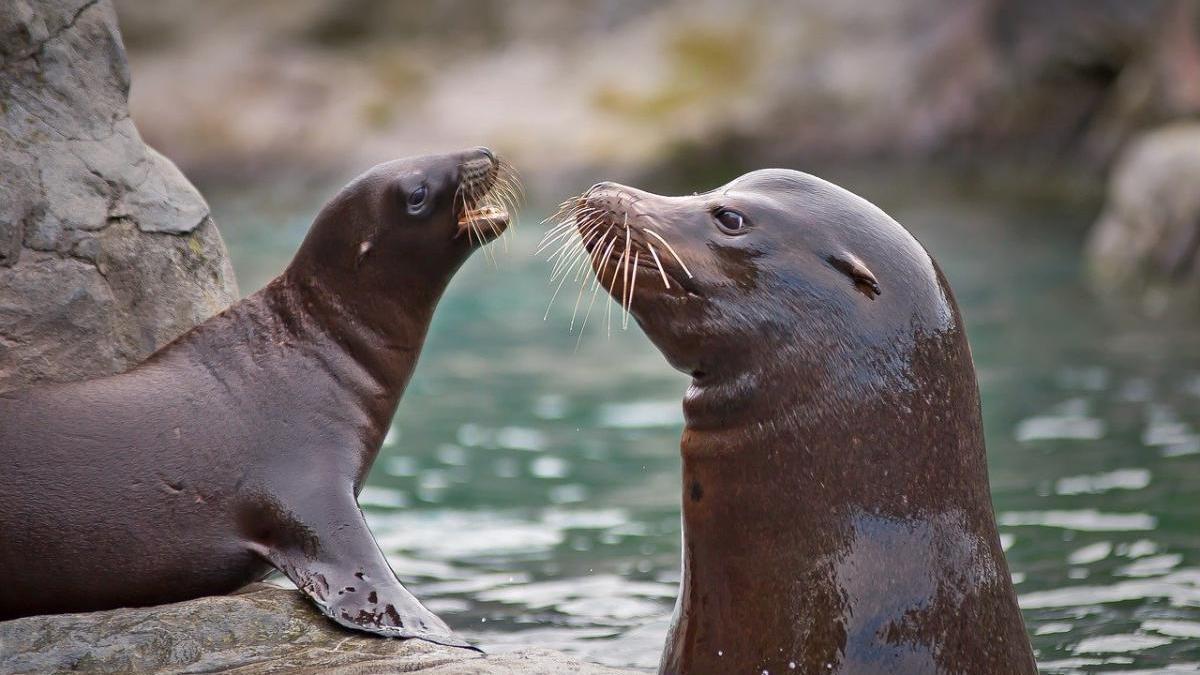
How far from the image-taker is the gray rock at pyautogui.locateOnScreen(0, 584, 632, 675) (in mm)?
3836

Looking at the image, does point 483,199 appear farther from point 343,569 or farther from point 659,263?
point 659,263

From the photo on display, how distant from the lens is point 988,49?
1977 centimetres

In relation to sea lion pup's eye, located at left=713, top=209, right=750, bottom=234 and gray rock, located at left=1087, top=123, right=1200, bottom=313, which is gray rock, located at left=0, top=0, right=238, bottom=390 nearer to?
sea lion pup's eye, located at left=713, top=209, right=750, bottom=234

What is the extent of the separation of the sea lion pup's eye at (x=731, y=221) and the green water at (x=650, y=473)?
67.8 inches

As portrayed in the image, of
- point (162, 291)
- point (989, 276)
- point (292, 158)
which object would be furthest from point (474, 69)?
point (162, 291)

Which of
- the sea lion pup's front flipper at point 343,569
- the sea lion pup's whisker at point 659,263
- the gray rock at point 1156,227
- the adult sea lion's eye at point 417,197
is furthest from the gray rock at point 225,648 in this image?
the gray rock at point 1156,227

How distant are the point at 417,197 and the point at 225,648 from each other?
1.80 m

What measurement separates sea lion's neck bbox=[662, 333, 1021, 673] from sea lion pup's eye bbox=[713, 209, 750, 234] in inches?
14.1

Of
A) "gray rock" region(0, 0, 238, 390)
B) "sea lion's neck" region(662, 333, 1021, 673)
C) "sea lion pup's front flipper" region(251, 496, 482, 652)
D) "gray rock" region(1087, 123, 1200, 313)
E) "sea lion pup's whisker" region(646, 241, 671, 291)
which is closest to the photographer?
"sea lion's neck" region(662, 333, 1021, 673)

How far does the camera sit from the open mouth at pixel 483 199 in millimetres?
5277

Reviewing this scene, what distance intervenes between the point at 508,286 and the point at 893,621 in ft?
40.8

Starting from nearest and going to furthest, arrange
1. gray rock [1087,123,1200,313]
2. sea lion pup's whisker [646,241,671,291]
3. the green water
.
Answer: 1. sea lion pup's whisker [646,241,671,291]
2. the green water
3. gray rock [1087,123,1200,313]

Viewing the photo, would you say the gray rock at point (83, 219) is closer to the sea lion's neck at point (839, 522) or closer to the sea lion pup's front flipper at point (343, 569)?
the sea lion pup's front flipper at point (343, 569)

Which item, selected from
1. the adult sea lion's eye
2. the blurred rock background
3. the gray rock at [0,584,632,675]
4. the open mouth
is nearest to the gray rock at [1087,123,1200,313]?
the blurred rock background
